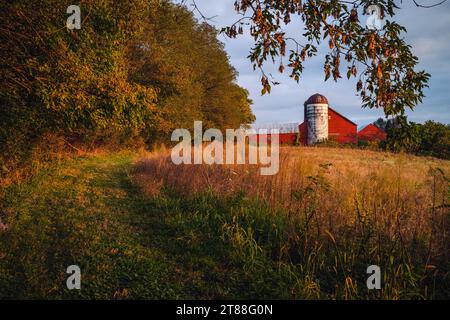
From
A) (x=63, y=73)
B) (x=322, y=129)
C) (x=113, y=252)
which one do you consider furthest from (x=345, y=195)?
(x=322, y=129)

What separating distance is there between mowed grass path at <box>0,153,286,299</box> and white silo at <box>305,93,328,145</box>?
36.8m

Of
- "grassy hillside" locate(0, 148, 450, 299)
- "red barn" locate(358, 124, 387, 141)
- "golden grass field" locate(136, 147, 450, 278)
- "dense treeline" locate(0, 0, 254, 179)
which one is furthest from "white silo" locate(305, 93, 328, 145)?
"dense treeline" locate(0, 0, 254, 179)

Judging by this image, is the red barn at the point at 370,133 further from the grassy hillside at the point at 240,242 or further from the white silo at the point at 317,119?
the grassy hillside at the point at 240,242

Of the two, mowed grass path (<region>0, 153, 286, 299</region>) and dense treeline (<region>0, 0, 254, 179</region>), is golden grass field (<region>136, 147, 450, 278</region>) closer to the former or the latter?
mowed grass path (<region>0, 153, 286, 299</region>)

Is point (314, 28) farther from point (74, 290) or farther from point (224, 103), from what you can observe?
point (224, 103)

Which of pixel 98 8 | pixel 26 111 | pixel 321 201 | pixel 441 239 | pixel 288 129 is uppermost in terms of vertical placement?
pixel 288 129

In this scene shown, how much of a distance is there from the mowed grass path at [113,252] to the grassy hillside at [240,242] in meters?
0.02

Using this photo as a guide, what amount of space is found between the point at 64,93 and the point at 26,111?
1.48 m

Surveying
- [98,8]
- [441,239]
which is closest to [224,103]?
[98,8]

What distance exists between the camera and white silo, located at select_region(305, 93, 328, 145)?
4075 cm

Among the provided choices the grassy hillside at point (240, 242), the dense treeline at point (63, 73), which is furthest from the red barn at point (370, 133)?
the dense treeline at point (63, 73)

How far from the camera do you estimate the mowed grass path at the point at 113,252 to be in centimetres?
342
